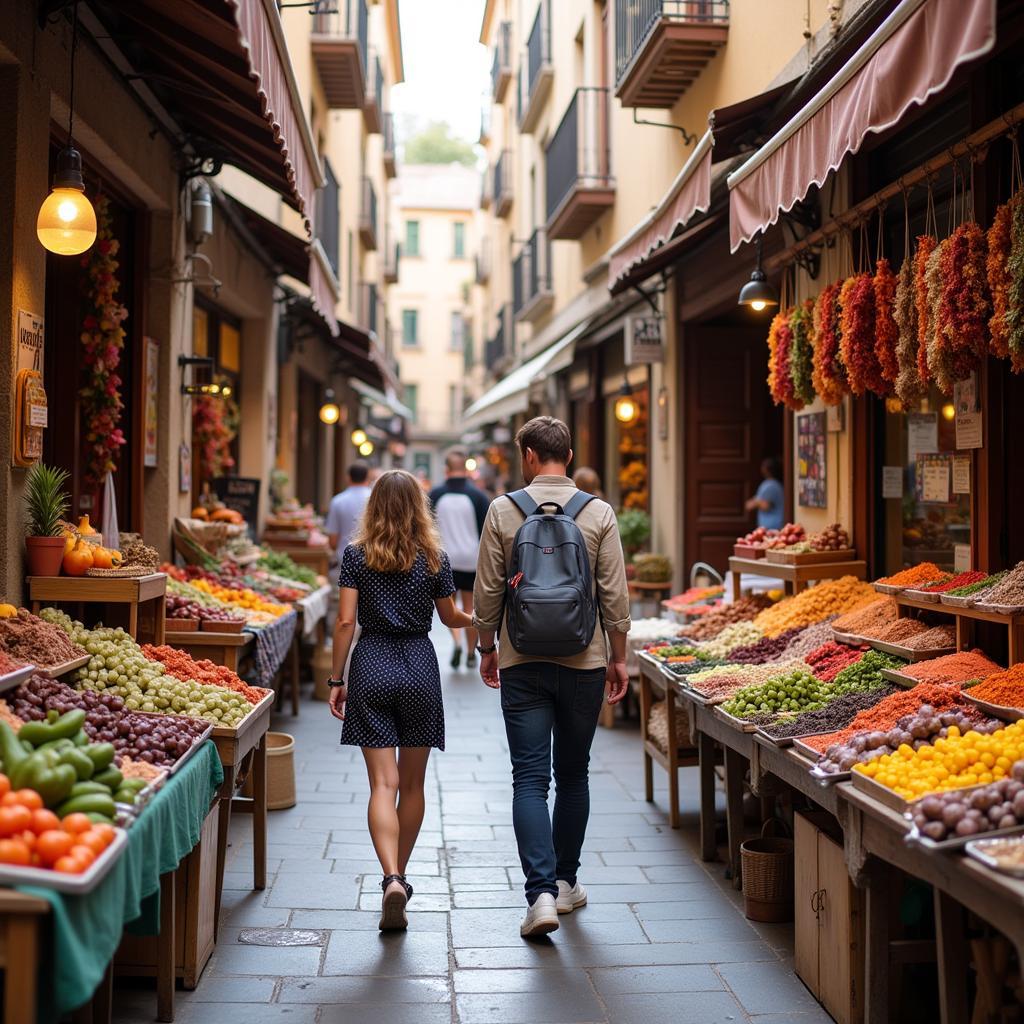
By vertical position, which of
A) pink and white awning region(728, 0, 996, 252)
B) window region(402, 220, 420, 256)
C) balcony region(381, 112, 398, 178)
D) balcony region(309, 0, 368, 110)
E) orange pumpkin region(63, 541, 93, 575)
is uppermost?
window region(402, 220, 420, 256)

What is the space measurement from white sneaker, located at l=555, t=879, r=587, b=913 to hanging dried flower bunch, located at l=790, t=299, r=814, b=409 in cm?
318

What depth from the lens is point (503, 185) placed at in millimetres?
27922

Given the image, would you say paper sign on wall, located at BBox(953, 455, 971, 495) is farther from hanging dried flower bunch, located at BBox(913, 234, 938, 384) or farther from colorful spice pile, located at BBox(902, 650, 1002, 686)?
colorful spice pile, located at BBox(902, 650, 1002, 686)

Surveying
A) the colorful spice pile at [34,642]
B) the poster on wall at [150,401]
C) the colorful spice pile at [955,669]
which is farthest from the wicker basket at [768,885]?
the poster on wall at [150,401]

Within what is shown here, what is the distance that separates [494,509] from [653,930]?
1.98 meters

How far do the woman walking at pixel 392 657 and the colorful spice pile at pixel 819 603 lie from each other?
8.76 ft

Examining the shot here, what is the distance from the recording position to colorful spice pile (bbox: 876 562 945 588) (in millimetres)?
6383

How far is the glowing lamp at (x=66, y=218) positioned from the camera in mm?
5598

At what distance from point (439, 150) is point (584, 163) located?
48.5 metres

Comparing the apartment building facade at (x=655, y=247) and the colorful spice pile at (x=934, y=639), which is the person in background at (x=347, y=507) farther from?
the colorful spice pile at (x=934, y=639)

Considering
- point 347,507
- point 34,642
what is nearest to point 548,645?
point 34,642

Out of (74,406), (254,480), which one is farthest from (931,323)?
(254,480)

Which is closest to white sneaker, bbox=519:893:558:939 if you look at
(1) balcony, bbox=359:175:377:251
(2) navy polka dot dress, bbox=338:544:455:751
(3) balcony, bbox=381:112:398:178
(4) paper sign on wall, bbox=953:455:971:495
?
(2) navy polka dot dress, bbox=338:544:455:751

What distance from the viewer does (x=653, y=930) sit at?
5.44 m
